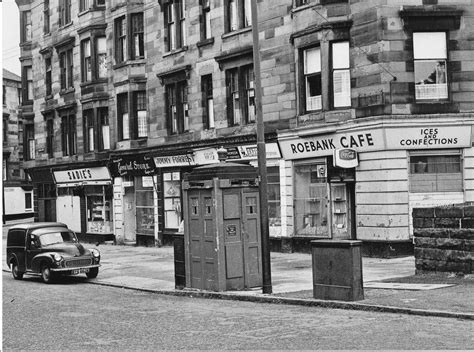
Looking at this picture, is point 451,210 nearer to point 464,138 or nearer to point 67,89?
point 464,138

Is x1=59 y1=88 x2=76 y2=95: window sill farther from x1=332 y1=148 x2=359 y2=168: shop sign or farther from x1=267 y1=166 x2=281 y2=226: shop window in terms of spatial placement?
x1=332 y1=148 x2=359 y2=168: shop sign

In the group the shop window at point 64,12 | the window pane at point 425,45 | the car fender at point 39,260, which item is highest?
the shop window at point 64,12

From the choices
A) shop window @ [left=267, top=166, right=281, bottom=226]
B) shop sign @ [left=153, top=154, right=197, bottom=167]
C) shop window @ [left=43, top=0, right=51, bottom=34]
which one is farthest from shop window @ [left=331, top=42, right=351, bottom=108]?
shop window @ [left=43, top=0, right=51, bottom=34]

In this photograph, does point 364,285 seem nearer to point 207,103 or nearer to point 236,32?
point 236,32

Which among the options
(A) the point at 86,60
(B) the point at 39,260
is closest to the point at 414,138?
(B) the point at 39,260

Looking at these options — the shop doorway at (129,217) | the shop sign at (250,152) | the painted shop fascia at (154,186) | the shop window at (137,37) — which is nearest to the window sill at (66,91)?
the painted shop fascia at (154,186)

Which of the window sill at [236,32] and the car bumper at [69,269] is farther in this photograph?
the window sill at [236,32]

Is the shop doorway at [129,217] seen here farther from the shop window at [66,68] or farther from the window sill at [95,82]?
the shop window at [66,68]

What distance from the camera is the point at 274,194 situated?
27188 millimetres

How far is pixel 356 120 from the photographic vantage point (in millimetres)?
23094

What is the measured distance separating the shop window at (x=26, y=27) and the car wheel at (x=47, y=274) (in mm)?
26102

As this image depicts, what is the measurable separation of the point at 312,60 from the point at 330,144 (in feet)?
9.86

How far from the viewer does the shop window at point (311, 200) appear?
82.3 feet

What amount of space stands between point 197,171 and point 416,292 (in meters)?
5.66
